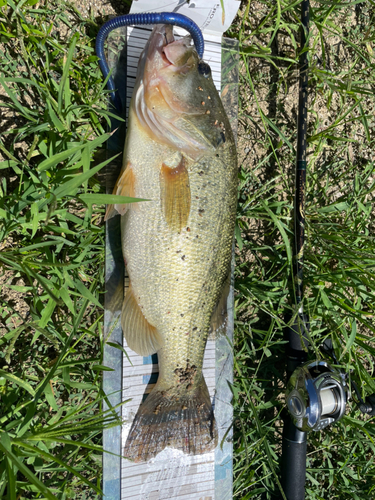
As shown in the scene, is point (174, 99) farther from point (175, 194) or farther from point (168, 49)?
point (175, 194)

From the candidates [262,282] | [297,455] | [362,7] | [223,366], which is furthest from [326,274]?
[362,7]

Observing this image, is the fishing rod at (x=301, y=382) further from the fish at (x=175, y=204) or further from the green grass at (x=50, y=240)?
the green grass at (x=50, y=240)

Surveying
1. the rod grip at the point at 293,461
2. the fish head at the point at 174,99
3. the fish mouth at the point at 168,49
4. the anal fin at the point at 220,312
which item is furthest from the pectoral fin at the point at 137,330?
the fish mouth at the point at 168,49

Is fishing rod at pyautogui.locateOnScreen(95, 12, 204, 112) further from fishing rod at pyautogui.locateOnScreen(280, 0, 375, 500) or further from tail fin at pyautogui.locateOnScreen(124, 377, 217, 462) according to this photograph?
tail fin at pyautogui.locateOnScreen(124, 377, 217, 462)

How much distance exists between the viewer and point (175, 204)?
56.6 inches

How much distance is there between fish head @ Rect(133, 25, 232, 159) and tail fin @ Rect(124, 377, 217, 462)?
107cm

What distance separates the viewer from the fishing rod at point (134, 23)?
5.08 ft

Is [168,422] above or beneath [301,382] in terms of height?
beneath

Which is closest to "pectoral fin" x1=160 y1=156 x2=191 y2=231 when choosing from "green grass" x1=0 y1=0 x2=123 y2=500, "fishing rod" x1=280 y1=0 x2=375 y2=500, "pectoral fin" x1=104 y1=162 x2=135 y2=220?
"pectoral fin" x1=104 y1=162 x2=135 y2=220

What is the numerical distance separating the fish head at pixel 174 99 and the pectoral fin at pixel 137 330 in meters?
0.68

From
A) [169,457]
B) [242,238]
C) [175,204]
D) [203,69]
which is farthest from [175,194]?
[169,457]

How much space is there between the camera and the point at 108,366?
1.72 m

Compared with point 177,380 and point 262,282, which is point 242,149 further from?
point 177,380

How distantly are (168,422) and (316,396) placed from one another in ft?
2.30
